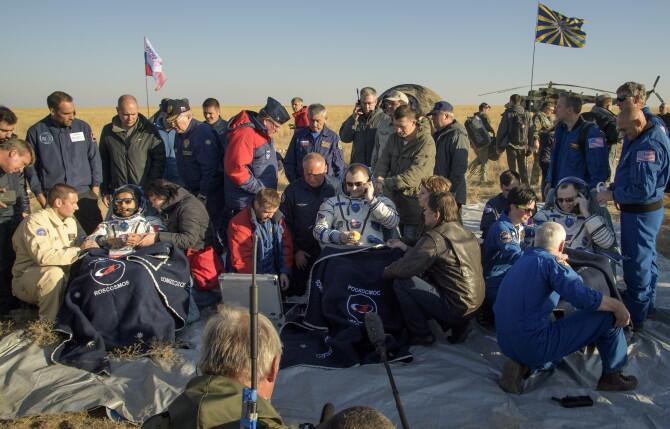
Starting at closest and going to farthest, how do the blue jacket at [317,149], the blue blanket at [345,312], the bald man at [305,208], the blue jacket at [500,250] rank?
the blue blanket at [345,312] → the blue jacket at [500,250] → the bald man at [305,208] → the blue jacket at [317,149]

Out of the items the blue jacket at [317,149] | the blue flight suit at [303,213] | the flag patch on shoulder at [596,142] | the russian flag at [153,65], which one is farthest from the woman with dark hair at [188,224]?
the russian flag at [153,65]

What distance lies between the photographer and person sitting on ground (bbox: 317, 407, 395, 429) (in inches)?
56.7

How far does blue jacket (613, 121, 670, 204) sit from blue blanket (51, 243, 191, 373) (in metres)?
4.08

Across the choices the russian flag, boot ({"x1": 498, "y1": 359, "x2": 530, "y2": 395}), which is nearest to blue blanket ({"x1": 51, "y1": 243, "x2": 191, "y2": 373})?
boot ({"x1": 498, "y1": 359, "x2": 530, "y2": 395})

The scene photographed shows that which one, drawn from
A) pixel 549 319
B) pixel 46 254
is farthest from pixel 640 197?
pixel 46 254

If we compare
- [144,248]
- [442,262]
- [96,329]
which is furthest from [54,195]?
[442,262]

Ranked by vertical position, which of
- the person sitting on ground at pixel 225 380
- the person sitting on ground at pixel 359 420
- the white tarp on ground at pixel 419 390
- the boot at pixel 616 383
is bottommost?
the white tarp on ground at pixel 419 390

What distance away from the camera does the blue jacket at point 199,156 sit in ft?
22.1

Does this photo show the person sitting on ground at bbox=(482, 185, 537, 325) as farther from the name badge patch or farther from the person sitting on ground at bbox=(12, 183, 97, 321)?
the name badge patch

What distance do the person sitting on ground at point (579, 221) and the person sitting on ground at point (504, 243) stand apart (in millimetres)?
297

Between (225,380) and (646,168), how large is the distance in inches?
165

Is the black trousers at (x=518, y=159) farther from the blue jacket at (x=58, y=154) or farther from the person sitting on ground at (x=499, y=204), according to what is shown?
the blue jacket at (x=58, y=154)

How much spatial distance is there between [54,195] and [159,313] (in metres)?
1.55

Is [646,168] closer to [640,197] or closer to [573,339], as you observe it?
[640,197]
